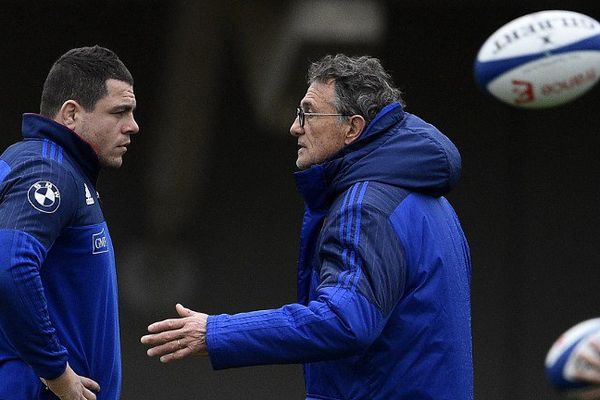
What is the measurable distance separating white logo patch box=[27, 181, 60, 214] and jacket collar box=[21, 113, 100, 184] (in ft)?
0.67

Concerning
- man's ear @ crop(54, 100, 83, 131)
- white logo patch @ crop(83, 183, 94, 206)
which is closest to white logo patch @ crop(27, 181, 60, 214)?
white logo patch @ crop(83, 183, 94, 206)

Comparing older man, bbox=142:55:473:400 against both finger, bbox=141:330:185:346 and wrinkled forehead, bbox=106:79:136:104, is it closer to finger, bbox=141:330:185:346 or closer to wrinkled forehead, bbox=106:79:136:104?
finger, bbox=141:330:185:346

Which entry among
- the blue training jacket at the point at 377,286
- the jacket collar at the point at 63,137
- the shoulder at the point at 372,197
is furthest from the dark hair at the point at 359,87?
the jacket collar at the point at 63,137

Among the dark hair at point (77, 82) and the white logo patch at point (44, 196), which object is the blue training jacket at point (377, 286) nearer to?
the white logo patch at point (44, 196)

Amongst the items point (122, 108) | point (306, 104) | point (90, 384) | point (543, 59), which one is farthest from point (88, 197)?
point (543, 59)

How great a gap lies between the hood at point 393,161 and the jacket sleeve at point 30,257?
2.39 feet

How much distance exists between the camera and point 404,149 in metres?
3.54

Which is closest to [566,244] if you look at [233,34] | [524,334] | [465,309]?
[524,334]

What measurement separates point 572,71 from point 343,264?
33.9 inches

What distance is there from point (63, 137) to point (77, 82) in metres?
0.20

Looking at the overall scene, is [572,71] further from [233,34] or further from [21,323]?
[233,34]

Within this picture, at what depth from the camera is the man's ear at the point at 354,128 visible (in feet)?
12.1

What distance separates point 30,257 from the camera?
3365 millimetres

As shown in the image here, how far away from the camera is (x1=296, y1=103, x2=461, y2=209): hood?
139 inches
